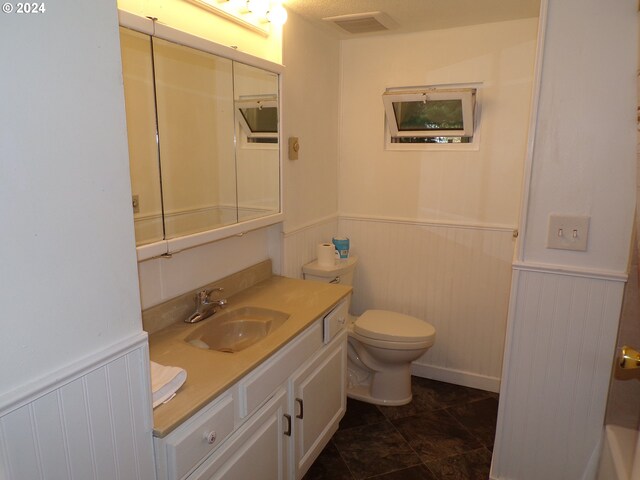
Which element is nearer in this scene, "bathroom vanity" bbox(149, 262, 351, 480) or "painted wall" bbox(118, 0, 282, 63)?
"bathroom vanity" bbox(149, 262, 351, 480)

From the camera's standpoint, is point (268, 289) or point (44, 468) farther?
point (268, 289)

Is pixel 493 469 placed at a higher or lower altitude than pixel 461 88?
lower

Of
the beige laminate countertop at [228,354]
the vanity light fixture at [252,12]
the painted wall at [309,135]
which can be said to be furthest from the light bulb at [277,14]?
the beige laminate countertop at [228,354]

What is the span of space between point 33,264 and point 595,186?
1677mm

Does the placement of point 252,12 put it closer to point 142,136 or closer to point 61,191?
point 142,136

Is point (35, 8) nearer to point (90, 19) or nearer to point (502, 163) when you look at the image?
point (90, 19)

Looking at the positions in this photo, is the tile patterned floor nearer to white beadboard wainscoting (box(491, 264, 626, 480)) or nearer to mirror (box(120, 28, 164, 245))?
white beadboard wainscoting (box(491, 264, 626, 480))

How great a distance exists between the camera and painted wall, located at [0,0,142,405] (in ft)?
2.58

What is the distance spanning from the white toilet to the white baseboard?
1.08 feet

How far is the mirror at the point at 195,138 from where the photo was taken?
150cm

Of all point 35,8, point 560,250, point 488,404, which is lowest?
point 488,404

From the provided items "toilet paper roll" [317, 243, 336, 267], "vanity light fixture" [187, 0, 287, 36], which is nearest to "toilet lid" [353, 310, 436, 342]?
"toilet paper roll" [317, 243, 336, 267]

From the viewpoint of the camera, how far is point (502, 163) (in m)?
2.62

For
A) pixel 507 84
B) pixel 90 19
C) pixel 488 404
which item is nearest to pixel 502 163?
pixel 507 84
